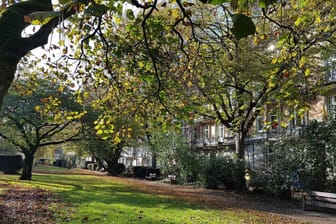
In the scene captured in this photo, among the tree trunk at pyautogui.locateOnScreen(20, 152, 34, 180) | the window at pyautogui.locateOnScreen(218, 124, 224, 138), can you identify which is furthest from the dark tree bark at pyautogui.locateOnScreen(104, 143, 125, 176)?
the tree trunk at pyautogui.locateOnScreen(20, 152, 34, 180)

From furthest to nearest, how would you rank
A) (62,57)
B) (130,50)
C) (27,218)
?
(27,218) < (62,57) < (130,50)

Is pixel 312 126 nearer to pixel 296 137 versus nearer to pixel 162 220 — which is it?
pixel 296 137

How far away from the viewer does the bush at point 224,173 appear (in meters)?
20.9

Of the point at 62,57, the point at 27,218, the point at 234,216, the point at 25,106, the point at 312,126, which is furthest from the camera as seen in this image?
the point at 25,106

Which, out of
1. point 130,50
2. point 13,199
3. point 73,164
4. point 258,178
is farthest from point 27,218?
point 73,164

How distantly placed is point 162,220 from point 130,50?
5.72 metres

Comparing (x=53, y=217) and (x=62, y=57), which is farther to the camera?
(x=53, y=217)

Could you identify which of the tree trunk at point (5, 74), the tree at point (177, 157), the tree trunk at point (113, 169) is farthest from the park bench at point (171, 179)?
the tree trunk at point (5, 74)

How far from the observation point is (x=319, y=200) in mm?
13766

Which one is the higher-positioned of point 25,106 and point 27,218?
point 25,106

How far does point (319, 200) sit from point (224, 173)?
8293 mm

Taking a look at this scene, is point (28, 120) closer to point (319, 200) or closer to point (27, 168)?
point (27, 168)

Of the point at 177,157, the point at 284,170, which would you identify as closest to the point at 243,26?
the point at 284,170

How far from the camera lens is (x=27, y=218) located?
9.16m
